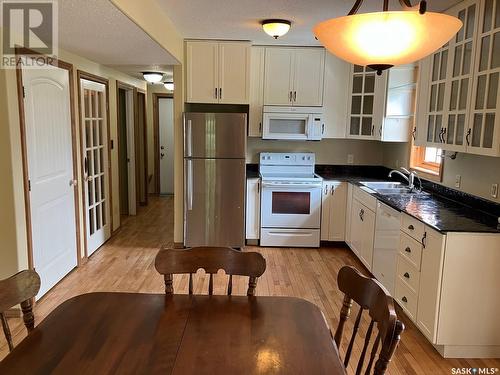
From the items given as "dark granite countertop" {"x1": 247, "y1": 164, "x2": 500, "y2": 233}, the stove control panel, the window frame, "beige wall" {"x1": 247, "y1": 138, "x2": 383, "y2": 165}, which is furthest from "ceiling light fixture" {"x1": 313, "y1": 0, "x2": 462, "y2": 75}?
"beige wall" {"x1": 247, "y1": 138, "x2": 383, "y2": 165}

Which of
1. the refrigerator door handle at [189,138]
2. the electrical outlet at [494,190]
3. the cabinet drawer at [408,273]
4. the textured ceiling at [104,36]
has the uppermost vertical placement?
the textured ceiling at [104,36]

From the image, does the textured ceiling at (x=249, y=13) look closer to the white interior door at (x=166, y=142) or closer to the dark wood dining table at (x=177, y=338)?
the dark wood dining table at (x=177, y=338)

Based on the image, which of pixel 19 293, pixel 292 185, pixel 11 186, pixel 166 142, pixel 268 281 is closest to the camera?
pixel 19 293

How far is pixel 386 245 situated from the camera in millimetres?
3332

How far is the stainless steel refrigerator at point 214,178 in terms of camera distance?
4242 millimetres

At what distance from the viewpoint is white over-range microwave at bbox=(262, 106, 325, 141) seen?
15.1 ft

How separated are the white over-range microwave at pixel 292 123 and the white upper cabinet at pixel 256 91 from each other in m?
0.13

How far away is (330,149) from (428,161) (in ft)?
4.52

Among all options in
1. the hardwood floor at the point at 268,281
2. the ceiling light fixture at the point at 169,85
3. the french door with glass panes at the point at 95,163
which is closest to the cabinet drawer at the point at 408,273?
the hardwood floor at the point at 268,281

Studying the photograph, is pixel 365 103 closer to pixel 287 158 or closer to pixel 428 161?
pixel 428 161

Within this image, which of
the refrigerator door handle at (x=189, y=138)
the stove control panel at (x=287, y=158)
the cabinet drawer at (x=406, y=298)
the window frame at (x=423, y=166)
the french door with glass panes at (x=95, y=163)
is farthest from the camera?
the stove control panel at (x=287, y=158)

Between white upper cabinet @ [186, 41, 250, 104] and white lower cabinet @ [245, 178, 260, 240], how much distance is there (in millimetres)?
961

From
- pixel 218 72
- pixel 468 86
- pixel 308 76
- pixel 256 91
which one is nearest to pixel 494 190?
pixel 468 86

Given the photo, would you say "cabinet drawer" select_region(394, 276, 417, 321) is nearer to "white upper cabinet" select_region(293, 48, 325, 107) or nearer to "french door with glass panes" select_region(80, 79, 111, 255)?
"white upper cabinet" select_region(293, 48, 325, 107)
